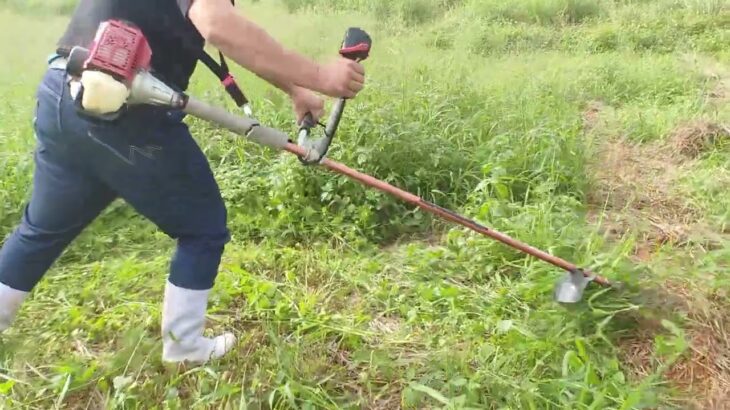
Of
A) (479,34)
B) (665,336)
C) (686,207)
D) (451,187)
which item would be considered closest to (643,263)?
(665,336)

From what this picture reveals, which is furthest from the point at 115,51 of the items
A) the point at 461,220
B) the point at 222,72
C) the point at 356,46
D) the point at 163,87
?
the point at 461,220

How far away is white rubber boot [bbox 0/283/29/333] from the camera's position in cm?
226

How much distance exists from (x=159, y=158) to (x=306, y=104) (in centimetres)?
61

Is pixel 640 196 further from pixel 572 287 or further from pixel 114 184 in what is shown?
pixel 114 184

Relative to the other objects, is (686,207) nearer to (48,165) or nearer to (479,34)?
(48,165)

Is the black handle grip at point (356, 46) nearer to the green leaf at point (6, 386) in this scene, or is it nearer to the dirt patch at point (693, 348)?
the dirt patch at point (693, 348)

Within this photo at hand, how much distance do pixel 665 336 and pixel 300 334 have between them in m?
1.25

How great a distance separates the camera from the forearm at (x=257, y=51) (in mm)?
1729

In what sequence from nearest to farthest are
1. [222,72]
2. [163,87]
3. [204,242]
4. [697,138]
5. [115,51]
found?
[115,51] → [163,87] → [204,242] → [222,72] → [697,138]

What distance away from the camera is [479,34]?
7.02 m

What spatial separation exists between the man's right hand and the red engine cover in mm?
487

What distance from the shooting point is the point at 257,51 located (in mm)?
1793

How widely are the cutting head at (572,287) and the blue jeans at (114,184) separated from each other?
3.79ft

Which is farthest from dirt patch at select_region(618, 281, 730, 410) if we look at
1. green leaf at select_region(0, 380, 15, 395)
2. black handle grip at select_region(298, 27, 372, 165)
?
green leaf at select_region(0, 380, 15, 395)
